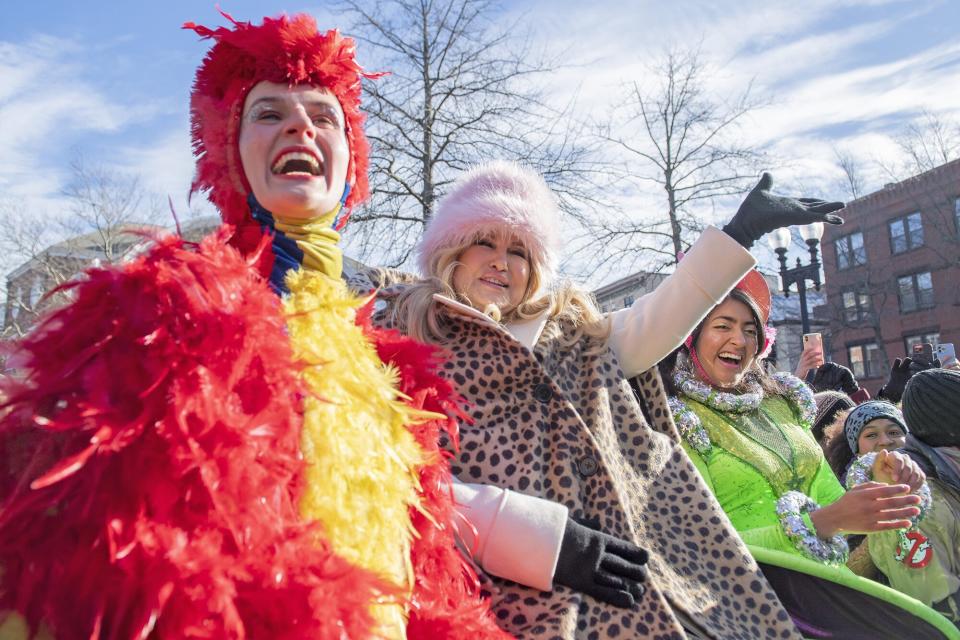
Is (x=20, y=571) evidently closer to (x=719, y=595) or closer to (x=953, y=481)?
A: (x=719, y=595)

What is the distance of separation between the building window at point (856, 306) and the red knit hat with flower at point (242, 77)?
27994 millimetres

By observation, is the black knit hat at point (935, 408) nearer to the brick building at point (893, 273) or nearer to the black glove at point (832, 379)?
the black glove at point (832, 379)

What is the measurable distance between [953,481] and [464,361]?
2641 mm

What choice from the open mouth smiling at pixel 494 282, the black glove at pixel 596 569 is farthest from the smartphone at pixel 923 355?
the black glove at pixel 596 569

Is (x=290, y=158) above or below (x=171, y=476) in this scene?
above

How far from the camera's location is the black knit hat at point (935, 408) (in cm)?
346

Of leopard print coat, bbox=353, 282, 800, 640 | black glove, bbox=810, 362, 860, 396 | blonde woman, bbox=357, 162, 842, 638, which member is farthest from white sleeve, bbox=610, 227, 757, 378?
black glove, bbox=810, 362, 860, 396

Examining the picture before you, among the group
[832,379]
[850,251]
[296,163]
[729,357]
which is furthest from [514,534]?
[850,251]

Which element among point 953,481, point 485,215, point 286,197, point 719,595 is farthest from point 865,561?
point 286,197

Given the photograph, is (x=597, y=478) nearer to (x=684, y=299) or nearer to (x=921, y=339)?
(x=684, y=299)

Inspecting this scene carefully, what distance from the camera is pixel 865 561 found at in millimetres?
3168

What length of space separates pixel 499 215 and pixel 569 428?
76cm

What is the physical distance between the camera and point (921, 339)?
26891 mm

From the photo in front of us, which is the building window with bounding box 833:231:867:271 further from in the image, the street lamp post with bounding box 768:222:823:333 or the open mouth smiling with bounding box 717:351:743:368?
the open mouth smiling with bounding box 717:351:743:368
